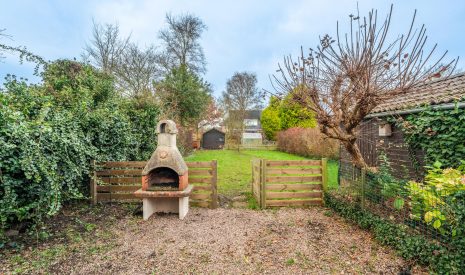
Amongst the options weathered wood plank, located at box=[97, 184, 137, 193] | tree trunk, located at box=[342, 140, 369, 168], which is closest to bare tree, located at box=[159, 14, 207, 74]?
weathered wood plank, located at box=[97, 184, 137, 193]

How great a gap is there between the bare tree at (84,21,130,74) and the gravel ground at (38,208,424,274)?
45.7ft

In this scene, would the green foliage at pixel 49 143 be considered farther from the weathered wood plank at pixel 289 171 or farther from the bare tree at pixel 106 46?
the bare tree at pixel 106 46

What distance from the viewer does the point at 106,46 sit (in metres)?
15.8

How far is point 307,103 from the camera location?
17.6 ft

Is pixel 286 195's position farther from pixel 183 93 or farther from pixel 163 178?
A: pixel 183 93

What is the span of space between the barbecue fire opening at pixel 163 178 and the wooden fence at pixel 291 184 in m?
2.22

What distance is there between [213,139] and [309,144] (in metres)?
14.5

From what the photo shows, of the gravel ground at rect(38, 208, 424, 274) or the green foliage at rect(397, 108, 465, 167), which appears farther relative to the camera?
the green foliage at rect(397, 108, 465, 167)

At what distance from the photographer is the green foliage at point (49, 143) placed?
3.49 meters

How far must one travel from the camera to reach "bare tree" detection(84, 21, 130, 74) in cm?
1558

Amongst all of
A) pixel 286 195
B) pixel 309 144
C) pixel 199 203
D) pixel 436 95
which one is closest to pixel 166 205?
pixel 199 203

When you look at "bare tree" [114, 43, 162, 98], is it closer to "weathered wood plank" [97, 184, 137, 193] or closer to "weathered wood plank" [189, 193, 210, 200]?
"weathered wood plank" [97, 184, 137, 193]

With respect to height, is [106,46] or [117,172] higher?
[106,46]

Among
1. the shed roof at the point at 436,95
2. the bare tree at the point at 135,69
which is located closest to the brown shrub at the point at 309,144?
the shed roof at the point at 436,95
